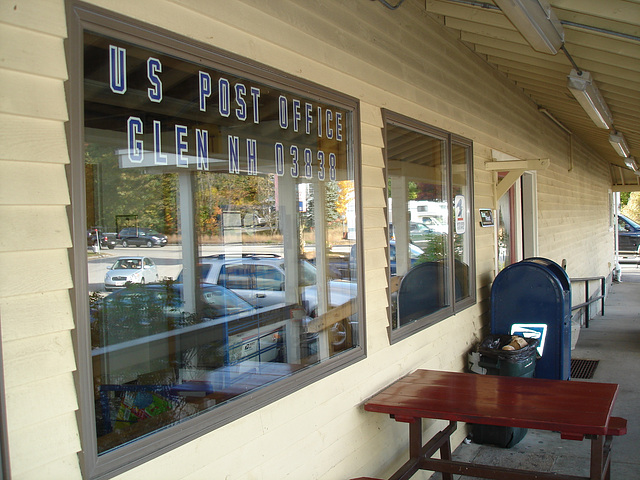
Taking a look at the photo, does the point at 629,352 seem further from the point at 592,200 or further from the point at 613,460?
the point at 592,200

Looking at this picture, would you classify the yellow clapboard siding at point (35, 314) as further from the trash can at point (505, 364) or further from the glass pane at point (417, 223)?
the trash can at point (505, 364)

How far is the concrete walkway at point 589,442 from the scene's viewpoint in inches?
165

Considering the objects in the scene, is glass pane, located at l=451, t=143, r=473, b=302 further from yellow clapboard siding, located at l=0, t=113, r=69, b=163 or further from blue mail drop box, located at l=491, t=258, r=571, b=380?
yellow clapboard siding, located at l=0, t=113, r=69, b=163

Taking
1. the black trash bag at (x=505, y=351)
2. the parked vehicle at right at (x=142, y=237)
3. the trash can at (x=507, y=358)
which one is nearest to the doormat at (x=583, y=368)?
the black trash bag at (x=505, y=351)

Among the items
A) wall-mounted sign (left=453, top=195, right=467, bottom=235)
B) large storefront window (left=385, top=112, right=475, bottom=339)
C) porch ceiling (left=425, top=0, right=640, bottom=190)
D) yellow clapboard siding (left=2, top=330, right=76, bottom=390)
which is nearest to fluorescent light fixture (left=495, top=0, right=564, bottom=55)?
porch ceiling (left=425, top=0, right=640, bottom=190)

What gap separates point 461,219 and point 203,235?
2316 mm

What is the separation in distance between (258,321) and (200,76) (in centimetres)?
241

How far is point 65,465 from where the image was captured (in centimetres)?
162

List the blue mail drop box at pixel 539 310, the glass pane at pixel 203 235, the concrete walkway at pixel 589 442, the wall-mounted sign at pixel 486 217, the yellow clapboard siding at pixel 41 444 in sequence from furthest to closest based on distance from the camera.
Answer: the wall-mounted sign at pixel 486 217, the blue mail drop box at pixel 539 310, the concrete walkway at pixel 589 442, the glass pane at pixel 203 235, the yellow clapboard siding at pixel 41 444

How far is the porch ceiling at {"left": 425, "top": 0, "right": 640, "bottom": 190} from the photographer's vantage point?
3.59 meters

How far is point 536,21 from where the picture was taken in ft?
10.4

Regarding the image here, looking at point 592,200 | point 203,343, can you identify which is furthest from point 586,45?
point 592,200

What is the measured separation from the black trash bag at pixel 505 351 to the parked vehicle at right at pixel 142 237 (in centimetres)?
281

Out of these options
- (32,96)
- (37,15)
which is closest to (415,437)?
(32,96)
